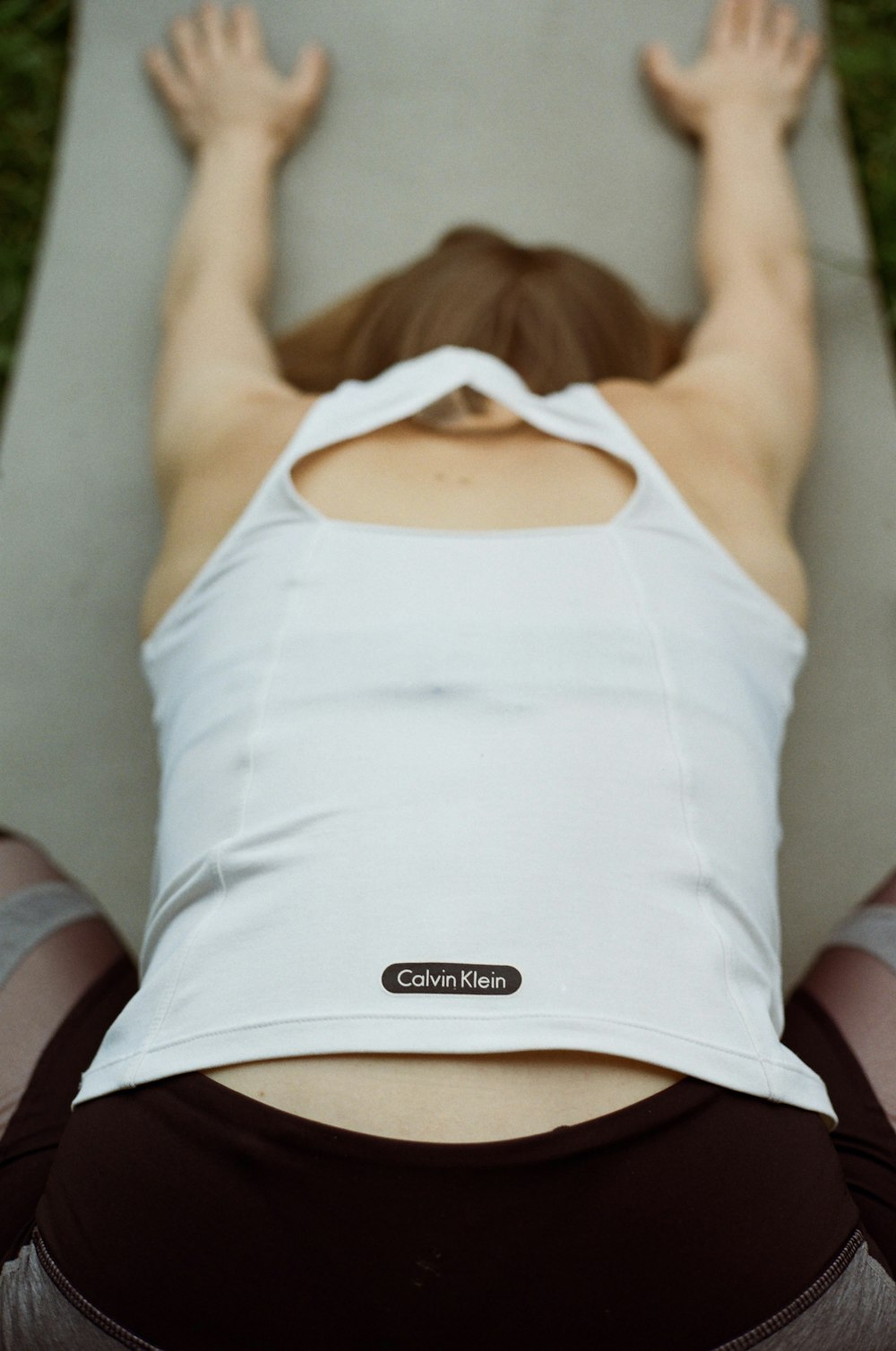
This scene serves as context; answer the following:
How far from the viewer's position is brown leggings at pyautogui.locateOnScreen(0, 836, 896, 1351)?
2.32ft

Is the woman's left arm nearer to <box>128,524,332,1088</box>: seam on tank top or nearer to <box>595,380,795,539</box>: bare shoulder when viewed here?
<box>128,524,332,1088</box>: seam on tank top

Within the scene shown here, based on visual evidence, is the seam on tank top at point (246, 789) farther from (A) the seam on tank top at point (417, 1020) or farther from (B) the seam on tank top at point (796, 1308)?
(B) the seam on tank top at point (796, 1308)

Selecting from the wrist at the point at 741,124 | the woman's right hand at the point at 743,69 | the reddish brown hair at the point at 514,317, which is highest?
the woman's right hand at the point at 743,69

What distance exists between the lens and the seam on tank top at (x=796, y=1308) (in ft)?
2.39

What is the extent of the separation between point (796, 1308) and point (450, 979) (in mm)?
309

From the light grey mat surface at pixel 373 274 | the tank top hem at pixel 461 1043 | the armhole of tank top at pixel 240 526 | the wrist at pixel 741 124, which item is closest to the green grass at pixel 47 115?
the light grey mat surface at pixel 373 274

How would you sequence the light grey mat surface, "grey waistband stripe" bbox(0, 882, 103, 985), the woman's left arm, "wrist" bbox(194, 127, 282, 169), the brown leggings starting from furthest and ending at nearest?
"wrist" bbox(194, 127, 282, 169)
the light grey mat surface
the woman's left arm
"grey waistband stripe" bbox(0, 882, 103, 985)
the brown leggings

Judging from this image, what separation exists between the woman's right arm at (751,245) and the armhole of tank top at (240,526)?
420 millimetres

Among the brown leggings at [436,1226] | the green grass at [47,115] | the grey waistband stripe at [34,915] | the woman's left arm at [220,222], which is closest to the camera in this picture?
the brown leggings at [436,1226]

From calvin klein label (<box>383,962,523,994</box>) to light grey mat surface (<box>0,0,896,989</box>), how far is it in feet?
1.98

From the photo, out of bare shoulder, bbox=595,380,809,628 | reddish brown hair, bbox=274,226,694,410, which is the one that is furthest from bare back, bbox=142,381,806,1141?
reddish brown hair, bbox=274,226,694,410

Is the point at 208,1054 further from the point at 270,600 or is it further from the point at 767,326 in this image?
the point at 767,326

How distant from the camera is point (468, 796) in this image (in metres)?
0.80

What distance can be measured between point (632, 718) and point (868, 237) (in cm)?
115
